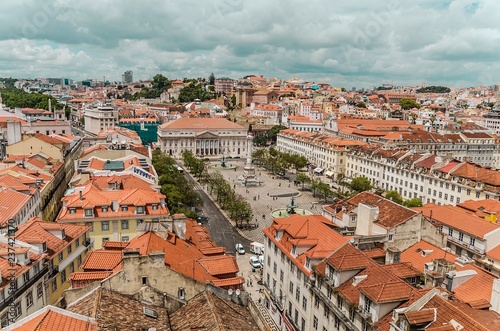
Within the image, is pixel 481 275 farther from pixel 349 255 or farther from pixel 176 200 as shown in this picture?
pixel 176 200

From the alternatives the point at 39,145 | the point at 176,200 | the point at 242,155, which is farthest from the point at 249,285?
the point at 242,155

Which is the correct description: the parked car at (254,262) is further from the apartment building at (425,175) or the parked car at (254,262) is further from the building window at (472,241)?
the apartment building at (425,175)

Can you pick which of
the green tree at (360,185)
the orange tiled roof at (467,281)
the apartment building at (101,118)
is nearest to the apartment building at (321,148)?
the green tree at (360,185)

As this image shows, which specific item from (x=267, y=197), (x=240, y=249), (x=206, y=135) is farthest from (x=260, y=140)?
(x=240, y=249)

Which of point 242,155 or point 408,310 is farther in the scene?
point 242,155

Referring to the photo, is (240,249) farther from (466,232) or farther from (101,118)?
(101,118)
